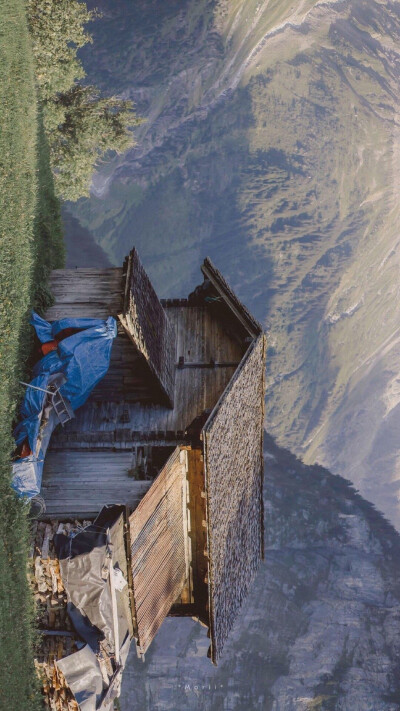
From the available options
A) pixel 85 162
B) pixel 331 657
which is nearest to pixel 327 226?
pixel 331 657

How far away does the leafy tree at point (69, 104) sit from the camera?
87.7ft

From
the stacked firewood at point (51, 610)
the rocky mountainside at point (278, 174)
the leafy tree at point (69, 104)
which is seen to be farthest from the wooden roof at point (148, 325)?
the rocky mountainside at point (278, 174)

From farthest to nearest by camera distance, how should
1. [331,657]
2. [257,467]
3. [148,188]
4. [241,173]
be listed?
[241,173] → [148,188] → [331,657] → [257,467]

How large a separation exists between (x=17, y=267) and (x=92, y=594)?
8973 mm

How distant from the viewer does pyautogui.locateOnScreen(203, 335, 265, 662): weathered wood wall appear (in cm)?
1983

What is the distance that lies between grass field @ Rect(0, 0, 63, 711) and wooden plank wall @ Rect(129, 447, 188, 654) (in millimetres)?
2783

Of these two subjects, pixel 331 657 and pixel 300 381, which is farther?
pixel 300 381

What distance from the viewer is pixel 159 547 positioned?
1955 centimetres

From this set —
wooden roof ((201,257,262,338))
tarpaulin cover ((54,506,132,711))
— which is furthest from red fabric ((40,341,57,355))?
wooden roof ((201,257,262,338))

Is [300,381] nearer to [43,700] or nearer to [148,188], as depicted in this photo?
[148,188]

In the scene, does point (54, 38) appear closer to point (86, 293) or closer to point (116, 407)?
point (86, 293)

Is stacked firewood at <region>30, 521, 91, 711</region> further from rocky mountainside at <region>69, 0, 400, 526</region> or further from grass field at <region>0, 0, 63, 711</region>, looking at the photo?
rocky mountainside at <region>69, 0, 400, 526</region>

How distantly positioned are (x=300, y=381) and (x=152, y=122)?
44.2 metres

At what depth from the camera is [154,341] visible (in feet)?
68.4
